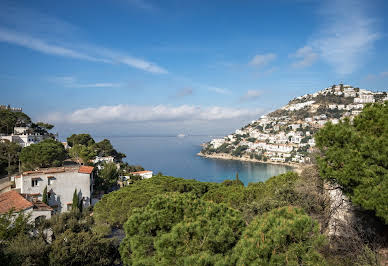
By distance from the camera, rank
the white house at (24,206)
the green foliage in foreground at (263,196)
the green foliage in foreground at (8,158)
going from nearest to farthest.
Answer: the green foliage in foreground at (263,196) < the white house at (24,206) < the green foliage in foreground at (8,158)

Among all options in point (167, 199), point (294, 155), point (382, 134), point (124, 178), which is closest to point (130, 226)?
point (167, 199)

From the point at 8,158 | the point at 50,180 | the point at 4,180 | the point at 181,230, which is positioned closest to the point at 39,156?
the point at 4,180

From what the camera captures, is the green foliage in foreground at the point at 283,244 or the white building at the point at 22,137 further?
the white building at the point at 22,137

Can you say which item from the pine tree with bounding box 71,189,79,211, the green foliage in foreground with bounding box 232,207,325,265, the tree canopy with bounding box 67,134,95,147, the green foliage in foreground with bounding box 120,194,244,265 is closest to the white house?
the pine tree with bounding box 71,189,79,211

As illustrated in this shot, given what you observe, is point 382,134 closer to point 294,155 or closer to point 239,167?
point 239,167

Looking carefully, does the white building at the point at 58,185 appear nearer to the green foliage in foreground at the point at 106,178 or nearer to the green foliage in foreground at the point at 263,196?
the green foliage in foreground at the point at 106,178

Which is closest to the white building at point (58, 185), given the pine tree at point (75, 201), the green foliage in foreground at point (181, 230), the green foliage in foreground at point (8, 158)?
the pine tree at point (75, 201)

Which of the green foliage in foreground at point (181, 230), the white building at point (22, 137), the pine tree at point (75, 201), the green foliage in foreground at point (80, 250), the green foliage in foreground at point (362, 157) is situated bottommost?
the pine tree at point (75, 201)
